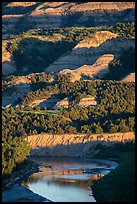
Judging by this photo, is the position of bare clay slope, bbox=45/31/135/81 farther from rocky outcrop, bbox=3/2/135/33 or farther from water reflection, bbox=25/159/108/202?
water reflection, bbox=25/159/108/202

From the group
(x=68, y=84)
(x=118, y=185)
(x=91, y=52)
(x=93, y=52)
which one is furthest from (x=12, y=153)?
(x=91, y=52)

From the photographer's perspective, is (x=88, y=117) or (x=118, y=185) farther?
(x=88, y=117)

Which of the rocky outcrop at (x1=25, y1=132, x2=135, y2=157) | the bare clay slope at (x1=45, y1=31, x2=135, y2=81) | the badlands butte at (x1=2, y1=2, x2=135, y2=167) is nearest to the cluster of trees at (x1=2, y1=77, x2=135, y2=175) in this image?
the badlands butte at (x1=2, y1=2, x2=135, y2=167)

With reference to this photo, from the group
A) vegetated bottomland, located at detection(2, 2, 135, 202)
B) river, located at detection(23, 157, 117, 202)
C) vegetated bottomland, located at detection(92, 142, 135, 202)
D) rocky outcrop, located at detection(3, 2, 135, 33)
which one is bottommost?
river, located at detection(23, 157, 117, 202)

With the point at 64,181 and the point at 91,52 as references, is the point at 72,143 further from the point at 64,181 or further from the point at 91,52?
the point at 91,52

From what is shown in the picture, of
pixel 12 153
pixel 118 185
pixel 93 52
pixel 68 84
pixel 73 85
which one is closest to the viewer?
pixel 118 185

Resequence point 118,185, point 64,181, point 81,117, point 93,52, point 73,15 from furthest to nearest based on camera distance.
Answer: point 73,15, point 93,52, point 81,117, point 64,181, point 118,185

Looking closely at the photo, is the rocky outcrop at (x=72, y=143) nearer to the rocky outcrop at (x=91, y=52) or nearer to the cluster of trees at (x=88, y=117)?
the cluster of trees at (x=88, y=117)

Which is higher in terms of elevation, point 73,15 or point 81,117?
point 73,15
